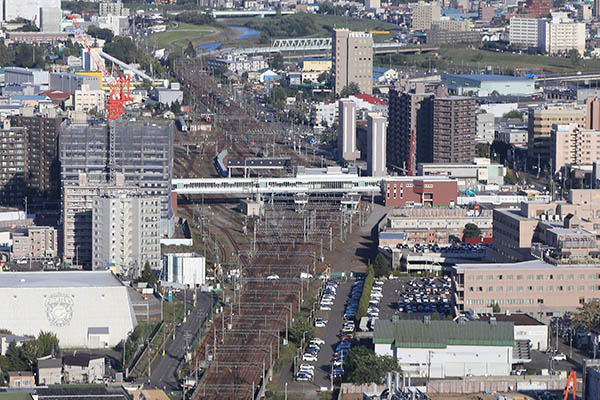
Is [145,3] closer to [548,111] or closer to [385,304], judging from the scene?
[548,111]

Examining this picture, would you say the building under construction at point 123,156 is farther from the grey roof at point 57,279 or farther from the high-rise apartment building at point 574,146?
the high-rise apartment building at point 574,146

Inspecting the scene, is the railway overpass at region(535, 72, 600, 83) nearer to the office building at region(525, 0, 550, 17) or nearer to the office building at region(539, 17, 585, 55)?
the office building at region(539, 17, 585, 55)

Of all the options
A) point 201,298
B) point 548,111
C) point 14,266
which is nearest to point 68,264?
point 14,266

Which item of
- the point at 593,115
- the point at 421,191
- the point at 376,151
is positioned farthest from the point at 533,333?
the point at 593,115

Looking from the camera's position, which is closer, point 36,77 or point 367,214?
point 367,214

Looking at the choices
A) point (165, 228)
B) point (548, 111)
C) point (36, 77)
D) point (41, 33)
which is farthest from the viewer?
point (41, 33)

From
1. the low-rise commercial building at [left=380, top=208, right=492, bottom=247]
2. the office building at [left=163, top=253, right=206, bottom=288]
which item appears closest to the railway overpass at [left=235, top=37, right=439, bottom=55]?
the low-rise commercial building at [left=380, top=208, right=492, bottom=247]
